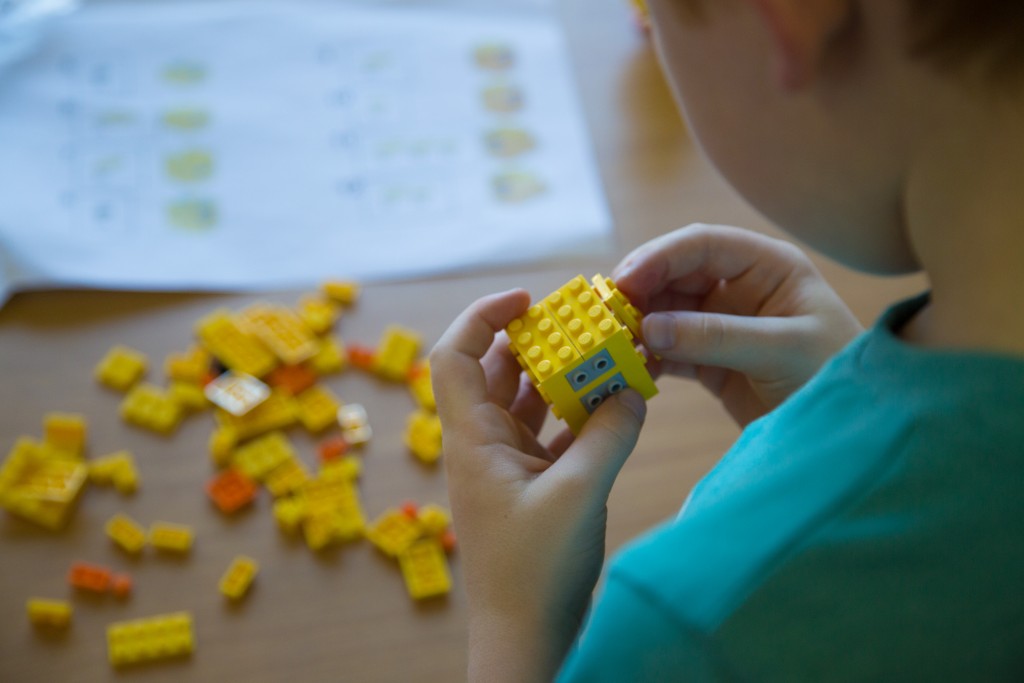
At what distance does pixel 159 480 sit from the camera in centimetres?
73

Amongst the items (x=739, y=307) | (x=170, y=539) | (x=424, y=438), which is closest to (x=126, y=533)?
(x=170, y=539)

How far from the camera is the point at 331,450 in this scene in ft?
2.46

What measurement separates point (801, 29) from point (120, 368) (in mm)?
631

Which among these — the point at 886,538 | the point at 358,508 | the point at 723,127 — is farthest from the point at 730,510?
the point at 358,508

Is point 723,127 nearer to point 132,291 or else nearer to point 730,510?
point 730,510

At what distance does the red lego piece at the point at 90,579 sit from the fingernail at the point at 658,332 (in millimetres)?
431

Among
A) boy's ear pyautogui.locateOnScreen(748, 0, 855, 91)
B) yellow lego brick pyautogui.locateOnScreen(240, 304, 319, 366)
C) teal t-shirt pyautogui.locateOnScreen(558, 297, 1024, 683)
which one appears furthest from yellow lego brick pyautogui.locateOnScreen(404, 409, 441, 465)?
boy's ear pyautogui.locateOnScreen(748, 0, 855, 91)

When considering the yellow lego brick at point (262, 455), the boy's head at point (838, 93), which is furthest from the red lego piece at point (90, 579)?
the boy's head at point (838, 93)

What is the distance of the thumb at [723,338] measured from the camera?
59cm

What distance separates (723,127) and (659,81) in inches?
25.3

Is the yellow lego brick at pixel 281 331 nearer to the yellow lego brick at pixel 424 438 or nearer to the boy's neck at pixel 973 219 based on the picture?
the yellow lego brick at pixel 424 438

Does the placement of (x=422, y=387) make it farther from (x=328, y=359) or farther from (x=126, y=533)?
(x=126, y=533)

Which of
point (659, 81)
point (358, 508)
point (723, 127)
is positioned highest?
point (723, 127)

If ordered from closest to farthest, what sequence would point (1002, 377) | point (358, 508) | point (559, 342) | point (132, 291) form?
point (1002, 377)
point (559, 342)
point (358, 508)
point (132, 291)
